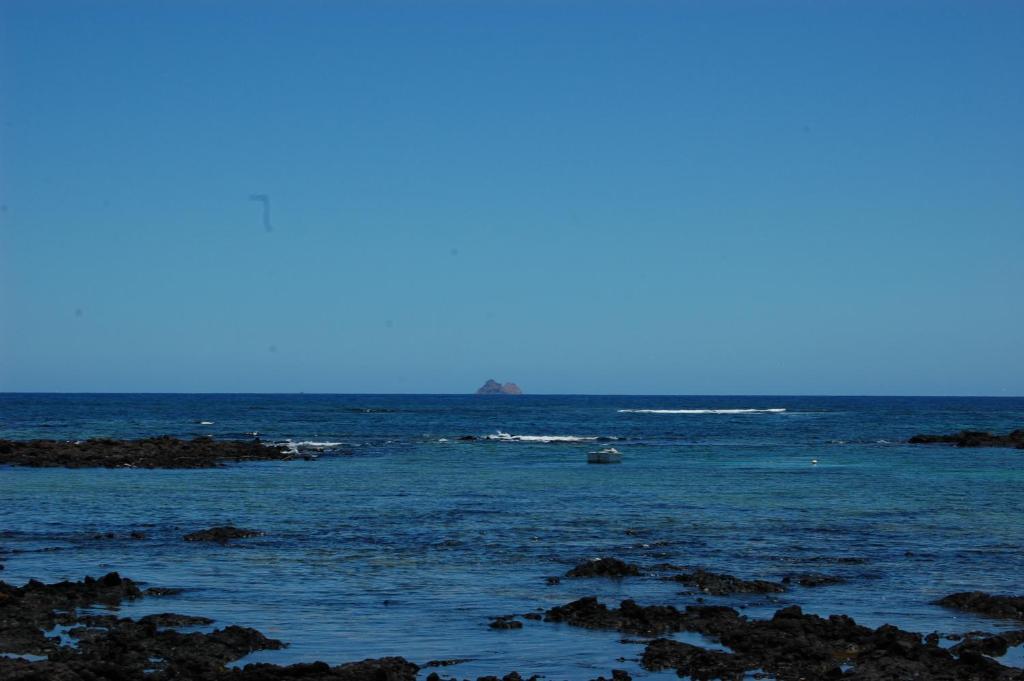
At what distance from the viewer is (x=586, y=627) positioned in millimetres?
Answer: 19891

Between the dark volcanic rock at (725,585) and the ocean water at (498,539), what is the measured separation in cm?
46

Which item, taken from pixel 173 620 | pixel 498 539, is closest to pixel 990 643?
pixel 173 620

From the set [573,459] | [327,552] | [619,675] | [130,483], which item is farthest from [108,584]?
[573,459]

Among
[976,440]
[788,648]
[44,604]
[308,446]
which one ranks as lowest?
[308,446]

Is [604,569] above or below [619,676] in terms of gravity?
above

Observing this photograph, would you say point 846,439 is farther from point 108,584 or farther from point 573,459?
point 108,584

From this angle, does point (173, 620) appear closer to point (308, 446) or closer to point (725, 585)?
point (725, 585)

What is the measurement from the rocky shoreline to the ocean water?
0.62 meters

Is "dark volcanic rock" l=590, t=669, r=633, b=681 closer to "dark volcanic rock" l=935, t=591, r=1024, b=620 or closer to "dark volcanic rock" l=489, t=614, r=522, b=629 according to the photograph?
"dark volcanic rock" l=489, t=614, r=522, b=629

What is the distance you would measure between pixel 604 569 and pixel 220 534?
11688 millimetres

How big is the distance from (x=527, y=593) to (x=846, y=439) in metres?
71.9

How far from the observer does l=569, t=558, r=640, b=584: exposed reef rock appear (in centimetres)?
2509

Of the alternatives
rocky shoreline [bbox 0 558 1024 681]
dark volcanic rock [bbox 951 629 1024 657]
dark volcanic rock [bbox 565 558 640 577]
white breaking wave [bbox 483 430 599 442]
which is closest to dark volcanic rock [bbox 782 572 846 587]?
rocky shoreline [bbox 0 558 1024 681]

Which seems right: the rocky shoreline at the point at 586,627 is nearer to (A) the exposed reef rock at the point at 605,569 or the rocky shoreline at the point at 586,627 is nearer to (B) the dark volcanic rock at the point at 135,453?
(A) the exposed reef rock at the point at 605,569
